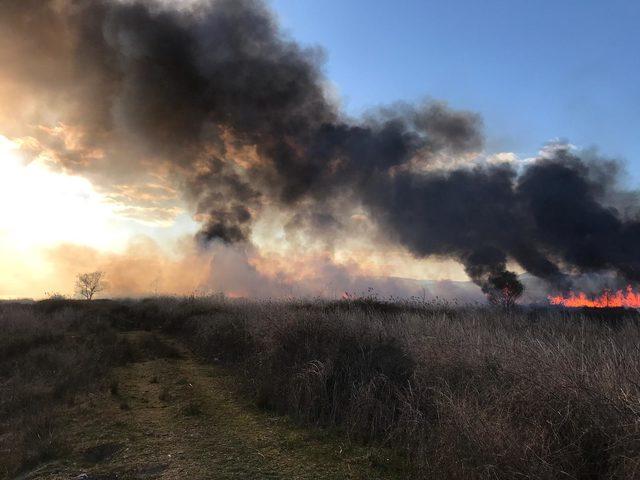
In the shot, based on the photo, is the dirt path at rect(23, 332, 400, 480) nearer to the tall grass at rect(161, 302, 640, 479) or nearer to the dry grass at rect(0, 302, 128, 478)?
the dry grass at rect(0, 302, 128, 478)

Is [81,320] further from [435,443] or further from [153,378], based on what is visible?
[435,443]

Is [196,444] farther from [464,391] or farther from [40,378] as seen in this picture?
[40,378]

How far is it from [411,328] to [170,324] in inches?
900

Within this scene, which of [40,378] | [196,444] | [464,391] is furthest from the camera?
[40,378]

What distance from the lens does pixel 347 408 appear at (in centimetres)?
830

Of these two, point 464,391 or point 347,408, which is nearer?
point 464,391

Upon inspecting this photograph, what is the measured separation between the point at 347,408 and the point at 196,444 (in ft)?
10.1

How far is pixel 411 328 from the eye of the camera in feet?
37.3

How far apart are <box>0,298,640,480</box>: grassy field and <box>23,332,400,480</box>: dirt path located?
40 mm

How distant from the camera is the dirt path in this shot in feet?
21.0

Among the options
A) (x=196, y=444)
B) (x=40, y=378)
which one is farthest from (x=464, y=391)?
(x=40, y=378)

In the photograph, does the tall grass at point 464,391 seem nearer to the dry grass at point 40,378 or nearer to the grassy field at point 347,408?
the grassy field at point 347,408

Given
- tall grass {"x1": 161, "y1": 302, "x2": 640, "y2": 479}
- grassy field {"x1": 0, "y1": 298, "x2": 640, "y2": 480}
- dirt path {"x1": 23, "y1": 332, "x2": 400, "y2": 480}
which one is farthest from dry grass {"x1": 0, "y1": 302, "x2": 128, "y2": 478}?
tall grass {"x1": 161, "y1": 302, "x2": 640, "y2": 479}

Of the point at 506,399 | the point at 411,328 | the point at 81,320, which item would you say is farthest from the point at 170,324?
the point at 506,399
